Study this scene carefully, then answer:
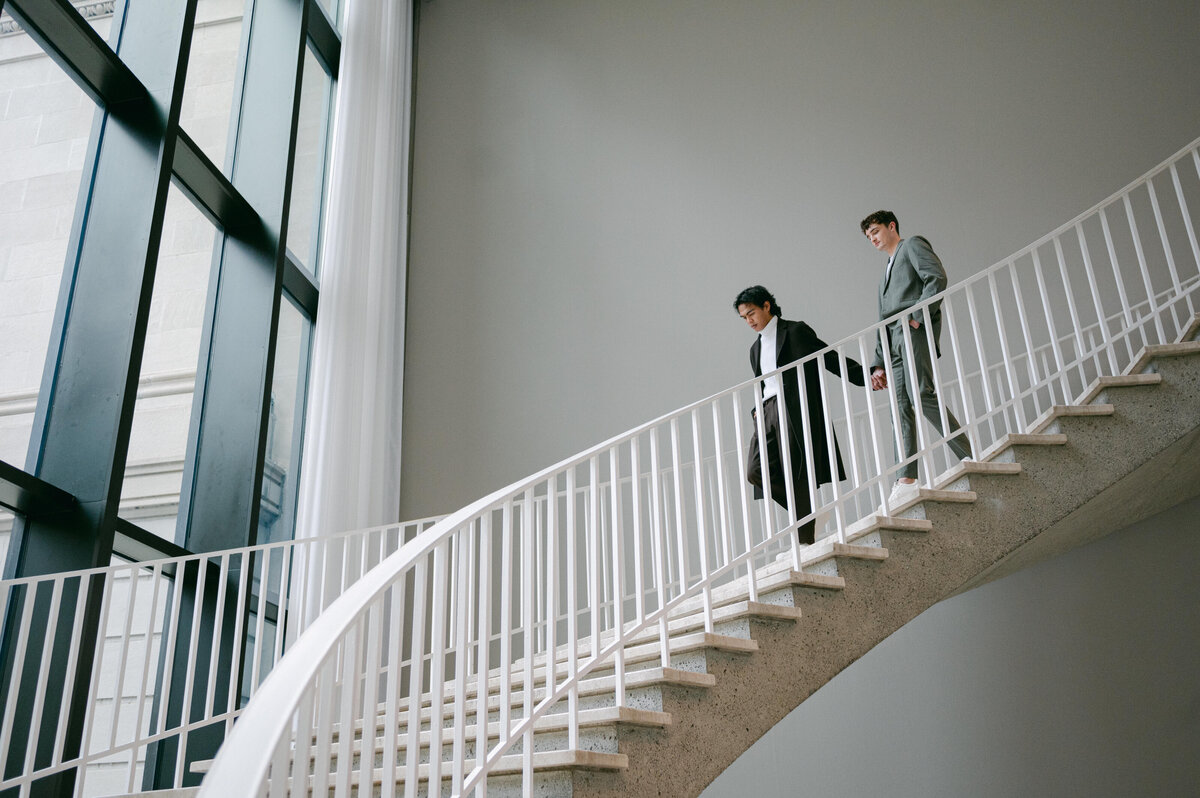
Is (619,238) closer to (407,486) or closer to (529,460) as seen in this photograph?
(529,460)

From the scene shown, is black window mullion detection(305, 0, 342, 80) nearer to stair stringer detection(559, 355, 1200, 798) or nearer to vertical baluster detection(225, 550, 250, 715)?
vertical baluster detection(225, 550, 250, 715)

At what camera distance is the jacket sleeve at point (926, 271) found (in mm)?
4309

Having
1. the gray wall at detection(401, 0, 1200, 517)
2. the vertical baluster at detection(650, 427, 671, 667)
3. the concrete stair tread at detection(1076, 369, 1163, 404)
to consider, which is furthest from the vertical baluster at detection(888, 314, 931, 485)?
the gray wall at detection(401, 0, 1200, 517)

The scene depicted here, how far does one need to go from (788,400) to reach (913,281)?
0.82 m

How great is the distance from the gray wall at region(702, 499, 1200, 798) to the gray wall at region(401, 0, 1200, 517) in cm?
211

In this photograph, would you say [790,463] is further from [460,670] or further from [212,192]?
[212,192]

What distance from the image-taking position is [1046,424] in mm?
4148

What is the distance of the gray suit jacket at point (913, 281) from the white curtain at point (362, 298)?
336 centimetres

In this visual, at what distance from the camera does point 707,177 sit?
287 inches

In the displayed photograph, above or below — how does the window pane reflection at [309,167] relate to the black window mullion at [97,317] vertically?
above

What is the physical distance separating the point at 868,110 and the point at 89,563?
19.2 ft

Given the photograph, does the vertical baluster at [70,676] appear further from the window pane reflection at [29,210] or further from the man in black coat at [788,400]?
the man in black coat at [788,400]

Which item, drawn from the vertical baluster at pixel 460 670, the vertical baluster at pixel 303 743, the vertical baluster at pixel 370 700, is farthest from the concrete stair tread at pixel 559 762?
the vertical baluster at pixel 303 743

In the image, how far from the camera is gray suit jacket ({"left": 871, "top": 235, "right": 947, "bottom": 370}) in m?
4.33
